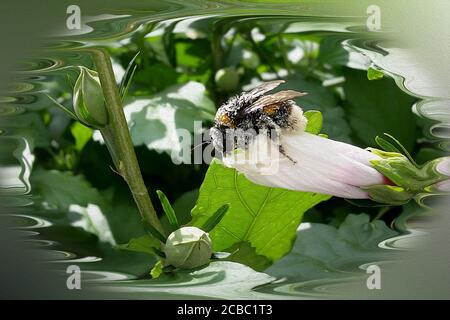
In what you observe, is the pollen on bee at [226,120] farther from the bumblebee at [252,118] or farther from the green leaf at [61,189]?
the green leaf at [61,189]

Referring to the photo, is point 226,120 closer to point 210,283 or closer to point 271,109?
point 271,109

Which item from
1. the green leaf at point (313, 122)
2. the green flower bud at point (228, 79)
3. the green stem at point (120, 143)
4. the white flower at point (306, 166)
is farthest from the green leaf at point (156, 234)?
the green flower bud at point (228, 79)

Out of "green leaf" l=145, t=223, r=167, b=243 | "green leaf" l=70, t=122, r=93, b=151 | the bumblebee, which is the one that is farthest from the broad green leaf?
"green leaf" l=70, t=122, r=93, b=151

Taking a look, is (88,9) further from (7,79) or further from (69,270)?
(69,270)

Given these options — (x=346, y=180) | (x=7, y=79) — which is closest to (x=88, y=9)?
(x=7, y=79)

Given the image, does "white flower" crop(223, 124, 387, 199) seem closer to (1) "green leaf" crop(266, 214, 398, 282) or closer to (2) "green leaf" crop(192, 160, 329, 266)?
(2) "green leaf" crop(192, 160, 329, 266)

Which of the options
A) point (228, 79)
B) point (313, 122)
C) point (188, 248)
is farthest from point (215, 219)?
point (228, 79)
